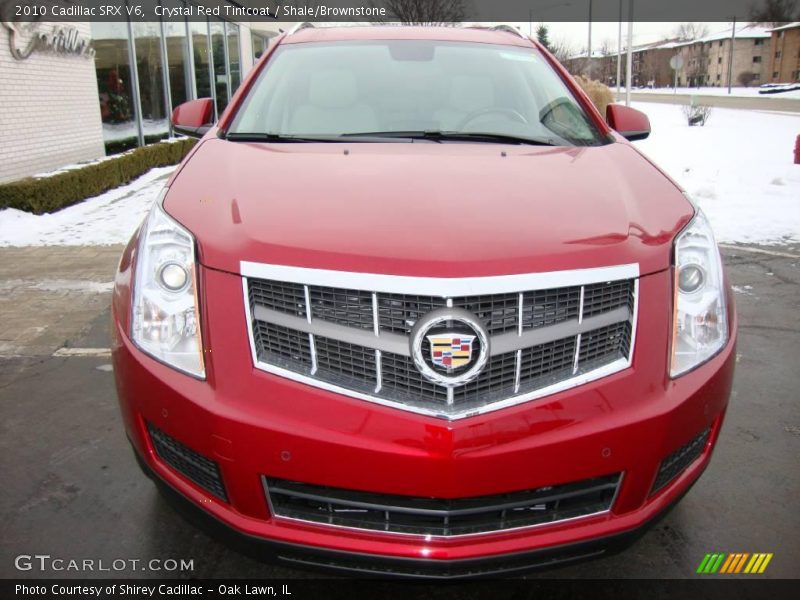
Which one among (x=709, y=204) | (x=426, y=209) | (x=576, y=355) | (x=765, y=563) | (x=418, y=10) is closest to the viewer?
(x=576, y=355)

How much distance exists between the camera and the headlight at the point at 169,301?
184cm

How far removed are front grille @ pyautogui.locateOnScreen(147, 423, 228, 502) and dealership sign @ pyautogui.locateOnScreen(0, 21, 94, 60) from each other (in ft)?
29.1

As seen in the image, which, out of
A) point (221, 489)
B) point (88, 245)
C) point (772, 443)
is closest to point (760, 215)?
point (772, 443)

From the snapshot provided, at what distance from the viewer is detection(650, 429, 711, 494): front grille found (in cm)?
188

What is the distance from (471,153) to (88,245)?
17.7ft

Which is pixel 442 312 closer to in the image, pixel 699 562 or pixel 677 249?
pixel 677 249

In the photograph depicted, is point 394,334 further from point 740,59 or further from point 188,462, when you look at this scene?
point 740,59

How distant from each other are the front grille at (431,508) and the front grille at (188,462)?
0.53ft

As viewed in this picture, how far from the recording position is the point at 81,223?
7.89m

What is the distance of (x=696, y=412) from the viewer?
1861mm

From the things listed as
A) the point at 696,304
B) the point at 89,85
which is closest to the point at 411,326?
the point at 696,304

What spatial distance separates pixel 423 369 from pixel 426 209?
49 cm

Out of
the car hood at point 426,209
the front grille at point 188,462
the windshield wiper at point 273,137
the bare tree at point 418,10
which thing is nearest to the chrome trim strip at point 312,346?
the car hood at point 426,209

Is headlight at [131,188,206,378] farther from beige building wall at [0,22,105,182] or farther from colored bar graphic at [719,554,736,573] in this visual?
beige building wall at [0,22,105,182]
